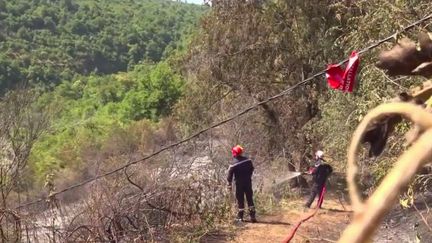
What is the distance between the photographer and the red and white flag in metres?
3.90

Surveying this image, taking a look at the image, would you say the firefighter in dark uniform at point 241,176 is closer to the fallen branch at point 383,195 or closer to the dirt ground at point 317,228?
the dirt ground at point 317,228

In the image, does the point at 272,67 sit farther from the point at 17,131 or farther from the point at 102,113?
the point at 102,113

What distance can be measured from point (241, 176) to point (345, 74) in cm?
502

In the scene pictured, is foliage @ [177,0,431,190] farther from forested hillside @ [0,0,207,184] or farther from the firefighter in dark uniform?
forested hillside @ [0,0,207,184]

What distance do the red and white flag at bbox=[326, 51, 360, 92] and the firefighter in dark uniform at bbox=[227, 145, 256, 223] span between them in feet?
14.3

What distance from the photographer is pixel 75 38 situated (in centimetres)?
5950

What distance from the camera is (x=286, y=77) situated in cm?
1233

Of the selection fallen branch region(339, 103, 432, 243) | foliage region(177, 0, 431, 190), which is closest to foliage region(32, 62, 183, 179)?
foliage region(177, 0, 431, 190)

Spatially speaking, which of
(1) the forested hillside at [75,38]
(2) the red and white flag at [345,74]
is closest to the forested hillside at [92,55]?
(1) the forested hillside at [75,38]

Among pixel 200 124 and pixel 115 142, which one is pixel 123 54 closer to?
pixel 115 142

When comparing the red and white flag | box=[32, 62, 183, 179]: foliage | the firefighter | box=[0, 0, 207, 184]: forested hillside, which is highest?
box=[0, 0, 207, 184]: forested hillside

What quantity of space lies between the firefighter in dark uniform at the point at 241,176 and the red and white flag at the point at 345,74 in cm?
437

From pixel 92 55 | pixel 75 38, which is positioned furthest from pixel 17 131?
pixel 75 38

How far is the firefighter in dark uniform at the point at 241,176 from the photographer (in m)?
8.77
